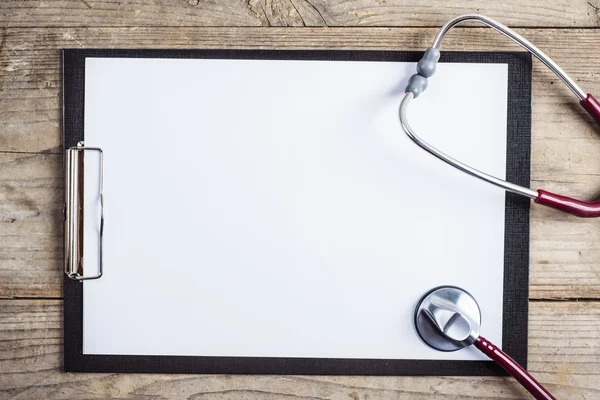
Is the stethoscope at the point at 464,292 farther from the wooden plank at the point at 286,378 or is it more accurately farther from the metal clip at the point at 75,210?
the metal clip at the point at 75,210

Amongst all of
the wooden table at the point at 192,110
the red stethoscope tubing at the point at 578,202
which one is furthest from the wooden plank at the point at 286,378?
the red stethoscope tubing at the point at 578,202

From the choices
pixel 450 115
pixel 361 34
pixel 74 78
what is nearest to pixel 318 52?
pixel 361 34

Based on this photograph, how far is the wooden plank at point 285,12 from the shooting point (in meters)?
0.56

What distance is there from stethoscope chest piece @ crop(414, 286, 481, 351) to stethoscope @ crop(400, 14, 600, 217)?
131mm

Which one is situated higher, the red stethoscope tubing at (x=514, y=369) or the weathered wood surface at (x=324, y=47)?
the weathered wood surface at (x=324, y=47)

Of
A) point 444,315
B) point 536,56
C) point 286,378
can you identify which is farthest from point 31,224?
point 536,56

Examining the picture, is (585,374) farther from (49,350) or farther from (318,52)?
(49,350)

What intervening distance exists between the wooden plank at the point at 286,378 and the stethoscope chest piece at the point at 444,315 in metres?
0.05

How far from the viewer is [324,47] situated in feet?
1.83

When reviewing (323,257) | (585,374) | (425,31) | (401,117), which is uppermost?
(425,31)

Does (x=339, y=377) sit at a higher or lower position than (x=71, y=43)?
lower

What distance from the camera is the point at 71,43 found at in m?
0.56

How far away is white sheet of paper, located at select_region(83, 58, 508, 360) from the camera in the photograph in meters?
0.55

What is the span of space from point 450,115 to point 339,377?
323 millimetres
